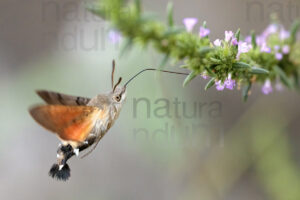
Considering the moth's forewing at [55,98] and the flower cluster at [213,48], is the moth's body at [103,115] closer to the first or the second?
the moth's forewing at [55,98]

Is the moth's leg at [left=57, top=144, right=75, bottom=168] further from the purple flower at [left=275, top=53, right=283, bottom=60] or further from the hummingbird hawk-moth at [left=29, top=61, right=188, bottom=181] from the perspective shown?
the purple flower at [left=275, top=53, right=283, bottom=60]

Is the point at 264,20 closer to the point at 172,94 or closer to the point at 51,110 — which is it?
the point at 172,94

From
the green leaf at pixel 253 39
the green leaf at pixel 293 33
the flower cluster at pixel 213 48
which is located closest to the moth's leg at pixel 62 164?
the flower cluster at pixel 213 48

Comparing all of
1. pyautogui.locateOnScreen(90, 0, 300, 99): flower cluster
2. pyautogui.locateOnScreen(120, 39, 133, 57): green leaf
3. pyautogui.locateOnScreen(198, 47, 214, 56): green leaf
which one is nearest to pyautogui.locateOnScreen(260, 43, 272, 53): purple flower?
pyautogui.locateOnScreen(90, 0, 300, 99): flower cluster

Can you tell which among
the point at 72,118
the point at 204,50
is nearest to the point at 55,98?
the point at 72,118

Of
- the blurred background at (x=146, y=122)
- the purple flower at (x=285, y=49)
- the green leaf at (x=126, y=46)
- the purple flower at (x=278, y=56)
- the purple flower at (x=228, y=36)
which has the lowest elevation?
the blurred background at (x=146, y=122)

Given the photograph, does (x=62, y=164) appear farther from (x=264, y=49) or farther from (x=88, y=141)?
(x=264, y=49)

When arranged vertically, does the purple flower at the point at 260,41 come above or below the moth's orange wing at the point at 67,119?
above
